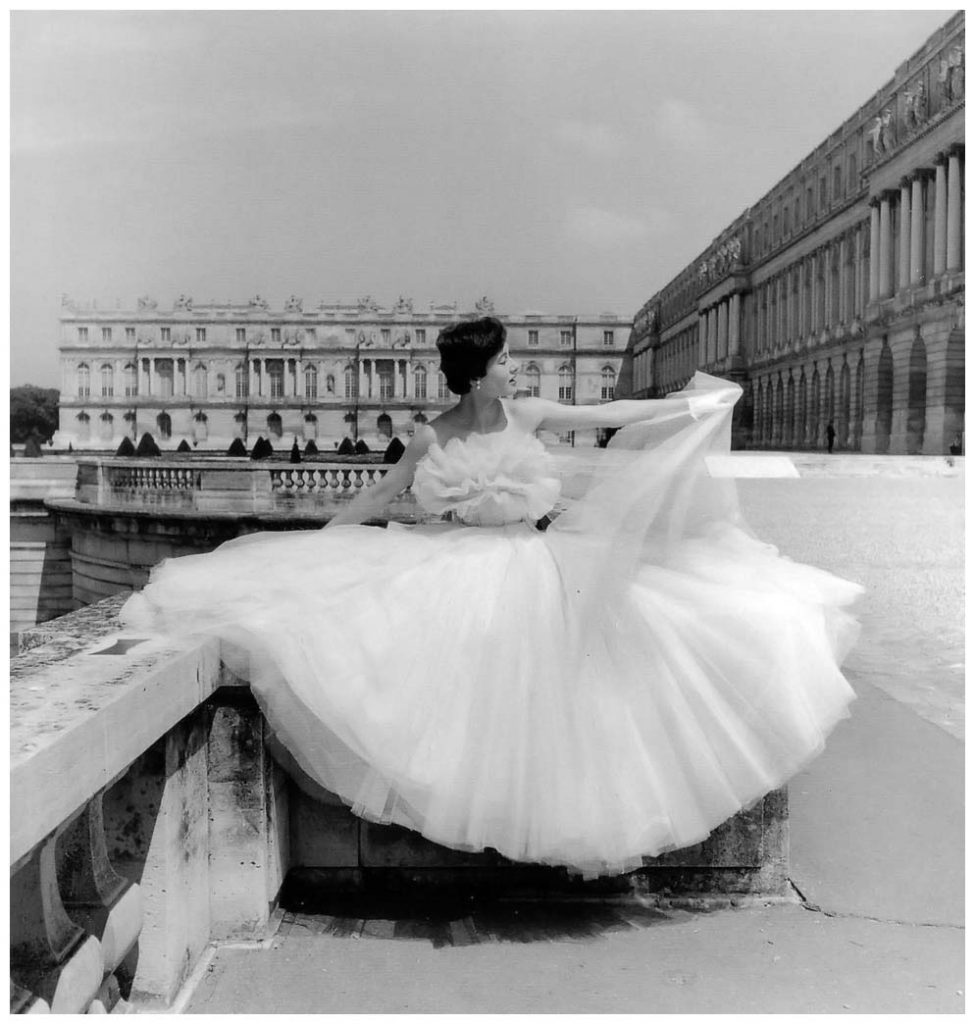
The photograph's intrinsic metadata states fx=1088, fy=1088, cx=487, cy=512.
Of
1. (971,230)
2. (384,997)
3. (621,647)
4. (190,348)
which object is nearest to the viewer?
(384,997)

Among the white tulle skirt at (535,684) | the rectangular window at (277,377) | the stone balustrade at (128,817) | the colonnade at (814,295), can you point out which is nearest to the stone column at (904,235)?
the colonnade at (814,295)

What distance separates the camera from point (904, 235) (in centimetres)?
2902

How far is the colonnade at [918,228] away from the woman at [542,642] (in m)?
25.8

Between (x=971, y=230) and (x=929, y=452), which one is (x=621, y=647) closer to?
(x=971, y=230)

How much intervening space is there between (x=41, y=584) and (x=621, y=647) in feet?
55.4

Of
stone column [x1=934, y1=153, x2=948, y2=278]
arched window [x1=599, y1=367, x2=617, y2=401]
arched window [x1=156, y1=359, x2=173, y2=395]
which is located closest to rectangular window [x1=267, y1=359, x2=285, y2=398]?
arched window [x1=156, y1=359, x2=173, y2=395]

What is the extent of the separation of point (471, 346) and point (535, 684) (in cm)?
75

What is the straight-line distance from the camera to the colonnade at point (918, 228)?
26250mm

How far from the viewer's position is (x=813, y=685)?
7.07 ft

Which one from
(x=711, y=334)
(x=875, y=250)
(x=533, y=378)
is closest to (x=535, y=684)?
(x=875, y=250)

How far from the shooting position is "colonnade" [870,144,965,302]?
86.1 feet

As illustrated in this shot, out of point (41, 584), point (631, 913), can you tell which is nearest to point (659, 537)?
point (631, 913)

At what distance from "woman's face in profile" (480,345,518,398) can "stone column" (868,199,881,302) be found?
1238 inches

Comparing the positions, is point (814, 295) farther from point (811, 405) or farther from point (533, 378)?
point (533, 378)
